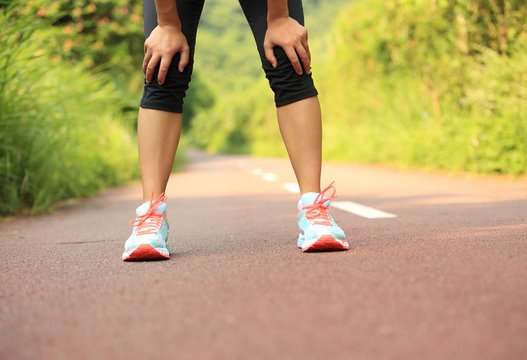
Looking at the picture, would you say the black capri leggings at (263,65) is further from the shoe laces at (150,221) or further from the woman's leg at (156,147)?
the shoe laces at (150,221)

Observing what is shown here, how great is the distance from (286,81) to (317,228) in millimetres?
698

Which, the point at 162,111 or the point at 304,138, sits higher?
the point at 162,111

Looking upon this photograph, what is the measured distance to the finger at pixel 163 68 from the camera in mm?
2596

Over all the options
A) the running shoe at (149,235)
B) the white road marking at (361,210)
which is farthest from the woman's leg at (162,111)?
the white road marking at (361,210)

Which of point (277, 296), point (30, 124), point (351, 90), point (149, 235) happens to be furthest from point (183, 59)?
point (351, 90)

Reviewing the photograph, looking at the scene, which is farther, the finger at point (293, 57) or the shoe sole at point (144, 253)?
the finger at point (293, 57)

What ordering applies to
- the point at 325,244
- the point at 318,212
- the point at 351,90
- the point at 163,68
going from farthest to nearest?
the point at 351,90 < the point at 163,68 < the point at 318,212 < the point at 325,244

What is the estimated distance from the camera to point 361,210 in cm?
417

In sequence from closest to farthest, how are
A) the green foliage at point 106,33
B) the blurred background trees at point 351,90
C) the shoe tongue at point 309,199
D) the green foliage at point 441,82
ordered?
the shoe tongue at point 309,199 < the blurred background trees at point 351,90 < the green foliage at point 441,82 < the green foliage at point 106,33

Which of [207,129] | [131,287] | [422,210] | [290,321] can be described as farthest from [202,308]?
[207,129]

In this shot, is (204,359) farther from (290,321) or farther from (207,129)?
(207,129)

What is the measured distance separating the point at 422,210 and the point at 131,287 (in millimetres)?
2627

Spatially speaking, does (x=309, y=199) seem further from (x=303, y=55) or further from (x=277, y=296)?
(x=277, y=296)

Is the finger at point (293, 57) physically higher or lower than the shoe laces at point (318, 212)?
higher
